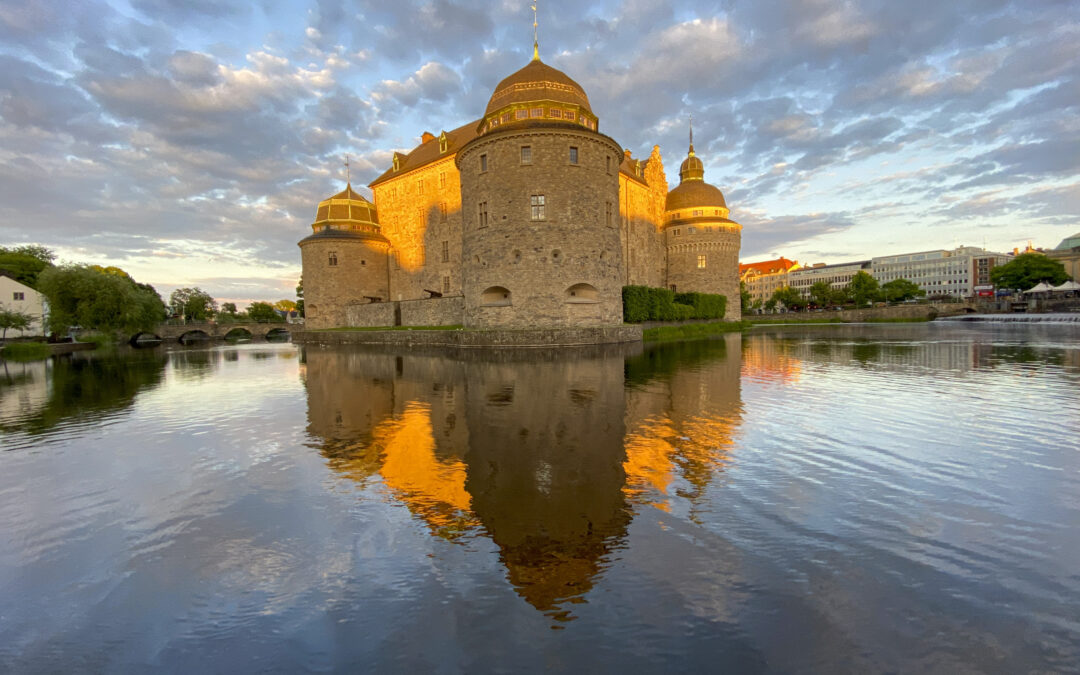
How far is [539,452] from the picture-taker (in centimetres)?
645

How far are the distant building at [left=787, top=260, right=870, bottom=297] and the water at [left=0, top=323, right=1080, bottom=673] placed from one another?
127m

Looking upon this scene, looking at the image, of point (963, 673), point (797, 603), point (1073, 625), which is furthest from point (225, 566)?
point (1073, 625)

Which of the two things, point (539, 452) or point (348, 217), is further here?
point (348, 217)

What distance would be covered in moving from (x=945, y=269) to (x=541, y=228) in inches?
4730

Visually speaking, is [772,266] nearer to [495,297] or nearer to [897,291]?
[897,291]

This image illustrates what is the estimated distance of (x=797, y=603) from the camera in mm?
3084

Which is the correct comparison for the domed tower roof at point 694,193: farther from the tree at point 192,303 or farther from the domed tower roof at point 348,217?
the tree at point 192,303

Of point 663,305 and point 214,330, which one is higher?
point 663,305

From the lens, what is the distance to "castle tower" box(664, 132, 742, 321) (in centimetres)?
4925

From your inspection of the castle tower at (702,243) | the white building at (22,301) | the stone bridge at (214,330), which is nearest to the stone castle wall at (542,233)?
the castle tower at (702,243)

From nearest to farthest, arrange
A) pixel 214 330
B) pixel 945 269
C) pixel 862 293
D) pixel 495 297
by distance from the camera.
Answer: pixel 495 297
pixel 214 330
pixel 862 293
pixel 945 269

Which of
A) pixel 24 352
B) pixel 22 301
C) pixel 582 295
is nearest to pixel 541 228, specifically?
pixel 582 295

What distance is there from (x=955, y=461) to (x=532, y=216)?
2093 cm

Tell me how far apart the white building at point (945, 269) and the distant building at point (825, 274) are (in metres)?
5.29
